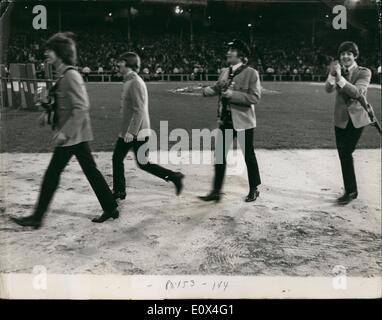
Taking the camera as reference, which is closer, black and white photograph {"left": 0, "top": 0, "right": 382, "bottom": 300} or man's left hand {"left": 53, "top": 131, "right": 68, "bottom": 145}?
black and white photograph {"left": 0, "top": 0, "right": 382, "bottom": 300}

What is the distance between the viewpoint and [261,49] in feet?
71.8

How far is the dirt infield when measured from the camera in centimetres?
345

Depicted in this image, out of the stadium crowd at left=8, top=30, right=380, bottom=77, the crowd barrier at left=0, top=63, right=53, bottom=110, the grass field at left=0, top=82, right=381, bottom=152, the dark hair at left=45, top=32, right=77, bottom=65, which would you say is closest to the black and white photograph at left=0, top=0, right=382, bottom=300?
the dark hair at left=45, top=32, right=77, bottom=65

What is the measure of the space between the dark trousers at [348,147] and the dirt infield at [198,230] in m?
0.26

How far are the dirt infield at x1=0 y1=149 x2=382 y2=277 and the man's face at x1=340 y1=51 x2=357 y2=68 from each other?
157 cm

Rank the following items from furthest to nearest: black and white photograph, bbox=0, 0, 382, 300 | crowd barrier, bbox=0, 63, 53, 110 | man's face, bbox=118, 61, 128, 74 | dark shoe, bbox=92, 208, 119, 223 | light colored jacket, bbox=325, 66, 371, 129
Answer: crowd barrier, bbox=0, 63, 53, 110 < light colored jacket, bbox=325, 66, 371, 129 < man's face, bbox=118, 61, 128, 74 < dark shoe, bbox=92, 208, 119, 223 < black and white photograph, bbox=0, 0, 382, 300

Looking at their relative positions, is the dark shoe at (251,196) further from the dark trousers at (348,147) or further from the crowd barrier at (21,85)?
the crowd barrier at (21,85)

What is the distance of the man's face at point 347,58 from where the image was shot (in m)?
4.57

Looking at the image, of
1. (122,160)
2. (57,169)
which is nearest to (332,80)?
(122,160)

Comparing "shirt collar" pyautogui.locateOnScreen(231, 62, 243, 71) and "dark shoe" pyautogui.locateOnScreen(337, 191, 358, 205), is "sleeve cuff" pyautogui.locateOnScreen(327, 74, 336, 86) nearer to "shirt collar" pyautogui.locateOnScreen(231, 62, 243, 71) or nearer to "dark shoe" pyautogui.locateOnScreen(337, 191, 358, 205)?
"shirt collar" pyautogui.locateOnScreen(231, 62, 243, 71)

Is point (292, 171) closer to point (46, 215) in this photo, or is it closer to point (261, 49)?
point (46, 215)

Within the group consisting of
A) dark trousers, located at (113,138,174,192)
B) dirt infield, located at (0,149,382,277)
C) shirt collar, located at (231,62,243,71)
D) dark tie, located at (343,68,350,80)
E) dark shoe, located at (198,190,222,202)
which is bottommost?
dirt infield, located at (0,149,382,277)

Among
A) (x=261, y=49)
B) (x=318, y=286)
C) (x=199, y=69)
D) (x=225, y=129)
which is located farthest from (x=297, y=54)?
(x=318, y=286)

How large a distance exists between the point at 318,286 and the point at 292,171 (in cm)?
321
